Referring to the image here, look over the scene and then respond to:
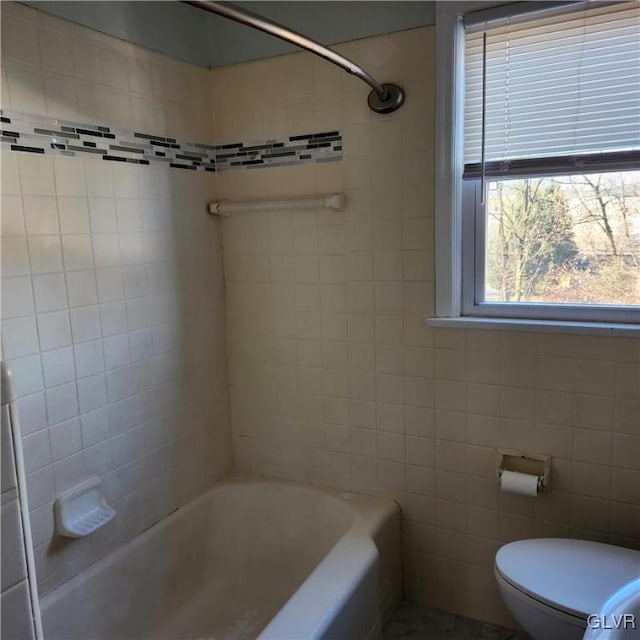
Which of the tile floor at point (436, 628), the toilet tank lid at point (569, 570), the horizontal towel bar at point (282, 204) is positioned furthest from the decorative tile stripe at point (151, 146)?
the tile floor at point (436, 628)

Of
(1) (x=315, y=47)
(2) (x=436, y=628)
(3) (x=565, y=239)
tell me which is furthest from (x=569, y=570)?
(1) (x=315, y=47)

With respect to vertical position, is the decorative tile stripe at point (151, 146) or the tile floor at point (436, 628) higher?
the decorative tile stripe at point (151, 146)

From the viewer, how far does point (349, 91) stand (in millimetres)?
2004

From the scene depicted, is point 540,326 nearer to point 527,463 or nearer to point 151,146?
point 527,463

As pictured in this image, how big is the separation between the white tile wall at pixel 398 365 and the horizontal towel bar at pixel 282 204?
40mm

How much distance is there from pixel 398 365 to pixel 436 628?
95cm

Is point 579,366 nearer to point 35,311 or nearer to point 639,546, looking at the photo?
point 639,546

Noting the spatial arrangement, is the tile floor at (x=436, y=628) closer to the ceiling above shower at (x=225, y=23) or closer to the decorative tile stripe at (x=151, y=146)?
the decorative tile stripe at (x=151, y=146)

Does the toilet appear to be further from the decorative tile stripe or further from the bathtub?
the decorative tile stripe

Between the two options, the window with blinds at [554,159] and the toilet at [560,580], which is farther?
the window with blinds at [554,159]

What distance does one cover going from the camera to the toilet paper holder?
1.87 meters

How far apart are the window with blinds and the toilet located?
0.70m

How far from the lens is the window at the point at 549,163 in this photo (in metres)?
1.67

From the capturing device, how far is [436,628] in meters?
2.03
